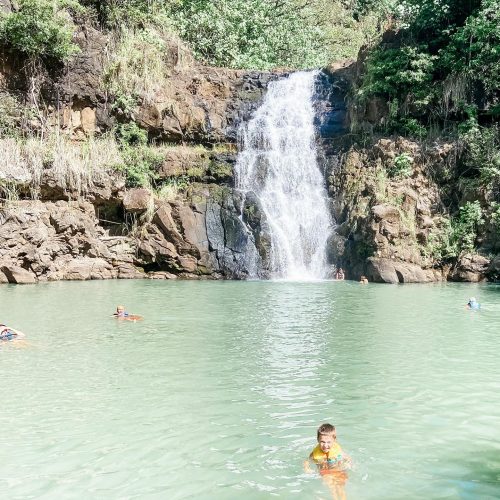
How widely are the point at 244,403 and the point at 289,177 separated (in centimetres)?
1979

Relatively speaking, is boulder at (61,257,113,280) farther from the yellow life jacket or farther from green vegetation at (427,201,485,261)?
the yellow life jacket

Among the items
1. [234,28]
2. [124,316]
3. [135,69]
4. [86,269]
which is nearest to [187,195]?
[86,269]

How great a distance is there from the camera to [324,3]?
45.6 metres

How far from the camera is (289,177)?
26.4 m

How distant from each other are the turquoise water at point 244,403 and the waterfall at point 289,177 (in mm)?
10493

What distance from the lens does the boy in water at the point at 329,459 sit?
5352mm

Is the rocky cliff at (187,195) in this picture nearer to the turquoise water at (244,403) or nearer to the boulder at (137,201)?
the boulder at (137,201)

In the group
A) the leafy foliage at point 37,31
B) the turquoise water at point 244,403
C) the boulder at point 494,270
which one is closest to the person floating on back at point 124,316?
the turquoise water at point 244,403

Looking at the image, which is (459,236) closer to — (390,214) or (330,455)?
(390,214)

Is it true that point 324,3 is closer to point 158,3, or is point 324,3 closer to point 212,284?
point 158,3

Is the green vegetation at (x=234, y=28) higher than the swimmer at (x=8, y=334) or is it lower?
higher

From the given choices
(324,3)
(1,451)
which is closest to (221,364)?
(1,451)

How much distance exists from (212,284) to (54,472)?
52.3ft

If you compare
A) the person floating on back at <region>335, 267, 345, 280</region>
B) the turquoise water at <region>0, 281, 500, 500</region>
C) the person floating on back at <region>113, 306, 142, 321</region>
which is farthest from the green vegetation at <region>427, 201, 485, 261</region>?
the person floating on back at <region>113, 306, 142, 321</region>
